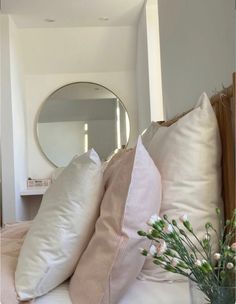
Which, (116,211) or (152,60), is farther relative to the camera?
(152,60)

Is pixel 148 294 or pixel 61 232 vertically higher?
pixel 61 232

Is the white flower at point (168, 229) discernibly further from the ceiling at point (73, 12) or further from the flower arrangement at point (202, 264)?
the ceiling at point (73, 12)

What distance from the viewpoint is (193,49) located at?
5.68ft

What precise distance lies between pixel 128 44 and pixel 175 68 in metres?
2.14

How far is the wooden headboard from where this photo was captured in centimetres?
115

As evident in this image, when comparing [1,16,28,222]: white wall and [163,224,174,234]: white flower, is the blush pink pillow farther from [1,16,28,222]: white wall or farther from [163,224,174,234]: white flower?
[1,16,28,222]: white wall

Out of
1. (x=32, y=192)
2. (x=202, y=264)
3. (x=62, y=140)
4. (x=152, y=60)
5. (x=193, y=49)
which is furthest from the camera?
(x=62, y=140)

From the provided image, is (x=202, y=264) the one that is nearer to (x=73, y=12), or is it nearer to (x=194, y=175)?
(x=194, y=175)

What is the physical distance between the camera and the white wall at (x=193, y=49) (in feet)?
4.25

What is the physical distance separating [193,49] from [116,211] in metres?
0.98

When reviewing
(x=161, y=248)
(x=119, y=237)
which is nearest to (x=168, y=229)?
(x=161, y=248)

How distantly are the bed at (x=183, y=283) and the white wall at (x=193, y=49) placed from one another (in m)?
0.11

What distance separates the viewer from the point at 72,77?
14.4ft

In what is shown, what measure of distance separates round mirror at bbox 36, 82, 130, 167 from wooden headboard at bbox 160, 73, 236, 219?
3.09 meters
